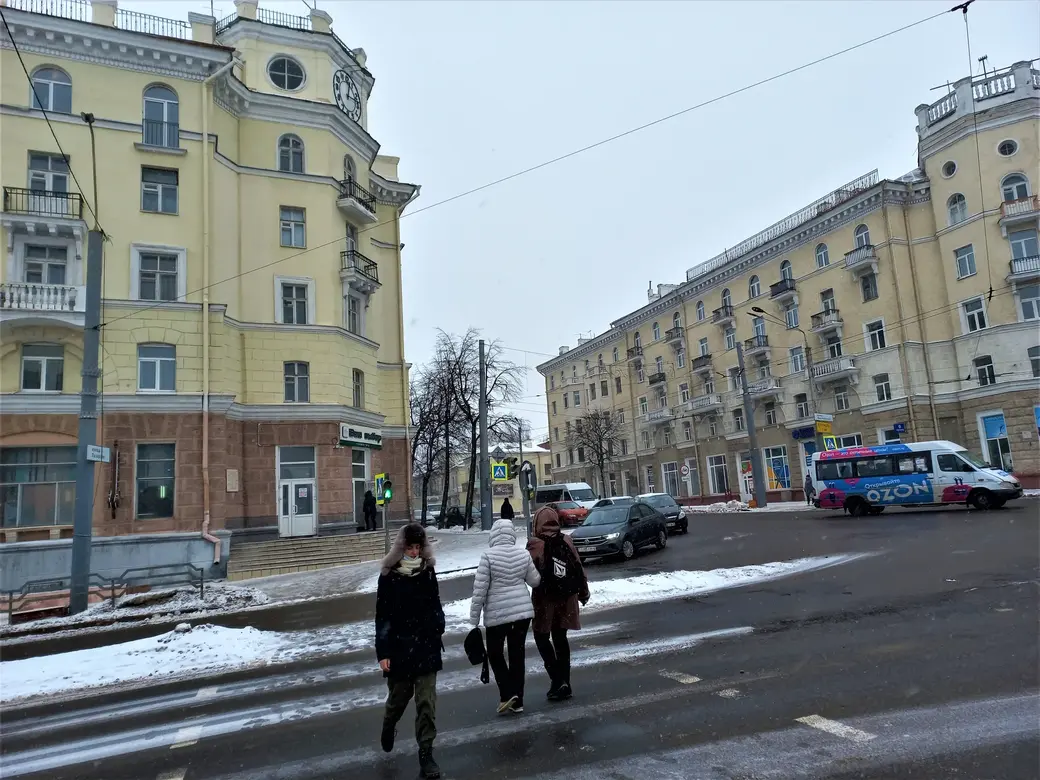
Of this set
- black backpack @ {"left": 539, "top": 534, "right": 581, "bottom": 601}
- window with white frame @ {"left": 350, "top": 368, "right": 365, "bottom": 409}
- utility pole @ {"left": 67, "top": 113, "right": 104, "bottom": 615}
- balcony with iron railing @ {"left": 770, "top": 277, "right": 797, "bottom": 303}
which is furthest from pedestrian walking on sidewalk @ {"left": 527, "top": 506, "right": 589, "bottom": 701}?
balcony with iron railing @ {"left": 770, "top": 277, "right": 797, "bottom": 303}

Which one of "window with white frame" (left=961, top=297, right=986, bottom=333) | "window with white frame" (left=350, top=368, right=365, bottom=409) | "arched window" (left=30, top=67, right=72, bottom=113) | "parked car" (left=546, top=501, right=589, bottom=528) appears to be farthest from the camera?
"window with white frame" (left=961, top=297, right=986, bottom=333)

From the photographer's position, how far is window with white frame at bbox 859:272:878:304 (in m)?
41.0

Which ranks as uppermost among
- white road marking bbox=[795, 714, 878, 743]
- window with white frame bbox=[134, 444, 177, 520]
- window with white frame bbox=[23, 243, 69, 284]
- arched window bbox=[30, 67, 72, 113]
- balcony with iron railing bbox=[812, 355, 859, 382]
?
arched window bbox=[30, 67, 72, 113]

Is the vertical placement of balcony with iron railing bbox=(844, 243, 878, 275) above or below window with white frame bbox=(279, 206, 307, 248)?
above

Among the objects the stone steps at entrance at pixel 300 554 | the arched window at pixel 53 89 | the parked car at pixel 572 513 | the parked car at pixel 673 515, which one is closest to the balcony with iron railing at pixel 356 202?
the arched window at pixel 53 89

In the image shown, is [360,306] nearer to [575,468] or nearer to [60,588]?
[60,588]

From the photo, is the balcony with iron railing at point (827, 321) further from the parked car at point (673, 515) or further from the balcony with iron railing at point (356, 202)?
the balcony with iron railing at point (356, 202)

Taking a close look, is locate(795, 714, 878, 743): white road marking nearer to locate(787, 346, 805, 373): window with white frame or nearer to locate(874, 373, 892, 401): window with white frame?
locate(874, 373, 892, 401): window with white frame

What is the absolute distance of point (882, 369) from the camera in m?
40.2

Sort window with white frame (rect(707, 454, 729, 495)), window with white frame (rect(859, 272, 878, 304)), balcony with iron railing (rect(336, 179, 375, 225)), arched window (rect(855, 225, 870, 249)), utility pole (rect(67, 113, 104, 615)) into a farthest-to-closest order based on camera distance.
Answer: window with white frame (rect(707, 454, 729, 495)) < arched window (rect(855, 225, 870, 249)) < window with white frame (rect(859, 272, 878, 304)) < balcony with iron railing (rect(336, 179, 375, 225)) < utility pole (rect(67, 113, 104, 615))

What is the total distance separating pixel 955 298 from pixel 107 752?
42.9 metres

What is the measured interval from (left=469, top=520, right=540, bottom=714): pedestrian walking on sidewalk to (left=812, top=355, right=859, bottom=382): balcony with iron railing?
40606 mm

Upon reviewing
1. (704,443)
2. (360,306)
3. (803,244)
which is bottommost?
(704,443)

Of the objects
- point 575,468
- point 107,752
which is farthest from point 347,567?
point 575,468
